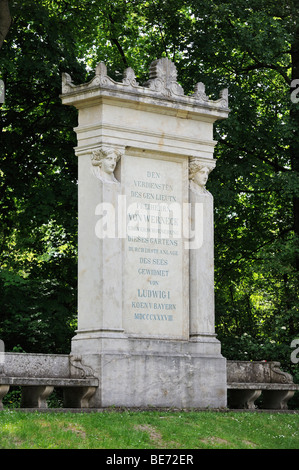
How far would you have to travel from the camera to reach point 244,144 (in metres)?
23.4

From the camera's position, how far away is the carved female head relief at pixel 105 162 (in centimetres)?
1424

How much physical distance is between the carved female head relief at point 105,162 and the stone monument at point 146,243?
0.05 feet

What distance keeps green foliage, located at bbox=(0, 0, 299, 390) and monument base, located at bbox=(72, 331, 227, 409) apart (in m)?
6.13

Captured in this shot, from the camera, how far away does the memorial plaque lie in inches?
566

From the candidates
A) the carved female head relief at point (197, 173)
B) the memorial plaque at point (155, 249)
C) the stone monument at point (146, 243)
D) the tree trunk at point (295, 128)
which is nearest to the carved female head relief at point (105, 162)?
the stone monument at point (146, 243)

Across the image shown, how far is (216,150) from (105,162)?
10545 millimetres

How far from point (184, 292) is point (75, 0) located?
35.7 feet

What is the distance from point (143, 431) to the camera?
11805 mm

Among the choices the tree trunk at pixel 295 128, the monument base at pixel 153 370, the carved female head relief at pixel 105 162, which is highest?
the tree trunk at pixel 295 128

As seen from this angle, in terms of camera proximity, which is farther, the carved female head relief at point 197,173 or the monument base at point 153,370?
the carved female head relief at point 197,173

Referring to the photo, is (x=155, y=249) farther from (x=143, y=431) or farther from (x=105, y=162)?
(x=143, y=431)

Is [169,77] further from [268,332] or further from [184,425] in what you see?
[268,332]

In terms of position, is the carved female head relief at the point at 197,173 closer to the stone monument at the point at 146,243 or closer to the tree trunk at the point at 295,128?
the stone monument at the point at 146,243
